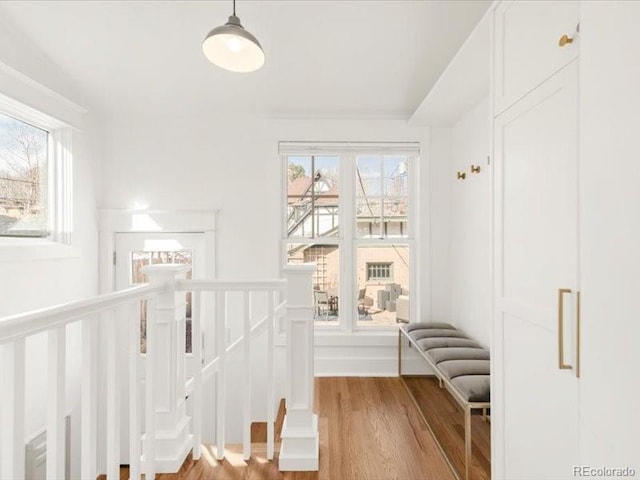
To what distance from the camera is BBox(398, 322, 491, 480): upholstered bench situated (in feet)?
5.89

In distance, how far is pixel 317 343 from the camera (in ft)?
10.8

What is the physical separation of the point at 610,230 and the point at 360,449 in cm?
183

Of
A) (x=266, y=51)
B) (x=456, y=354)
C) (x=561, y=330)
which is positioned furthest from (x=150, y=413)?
(x=266, y=51)

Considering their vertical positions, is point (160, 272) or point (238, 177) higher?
point (238, 177)

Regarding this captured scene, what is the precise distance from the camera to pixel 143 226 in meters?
3.27

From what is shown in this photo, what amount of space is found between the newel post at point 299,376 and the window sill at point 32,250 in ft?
6.52


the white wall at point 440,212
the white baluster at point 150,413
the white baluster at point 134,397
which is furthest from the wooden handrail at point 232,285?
the white wall at point 440,212

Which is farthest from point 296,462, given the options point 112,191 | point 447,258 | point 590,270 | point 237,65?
point 112,191

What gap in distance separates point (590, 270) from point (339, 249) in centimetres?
257

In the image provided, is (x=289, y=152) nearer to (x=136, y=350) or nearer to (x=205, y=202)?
(x=205, y=202)

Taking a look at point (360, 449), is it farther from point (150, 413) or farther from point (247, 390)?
point (150, 413)

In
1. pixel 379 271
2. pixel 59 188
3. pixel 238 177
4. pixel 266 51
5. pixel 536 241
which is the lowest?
pixel 379 271

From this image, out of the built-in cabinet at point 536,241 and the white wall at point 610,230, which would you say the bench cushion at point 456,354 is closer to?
→ the built-in cabinet at point 536,241

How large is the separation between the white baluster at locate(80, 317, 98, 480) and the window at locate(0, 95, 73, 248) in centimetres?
177
